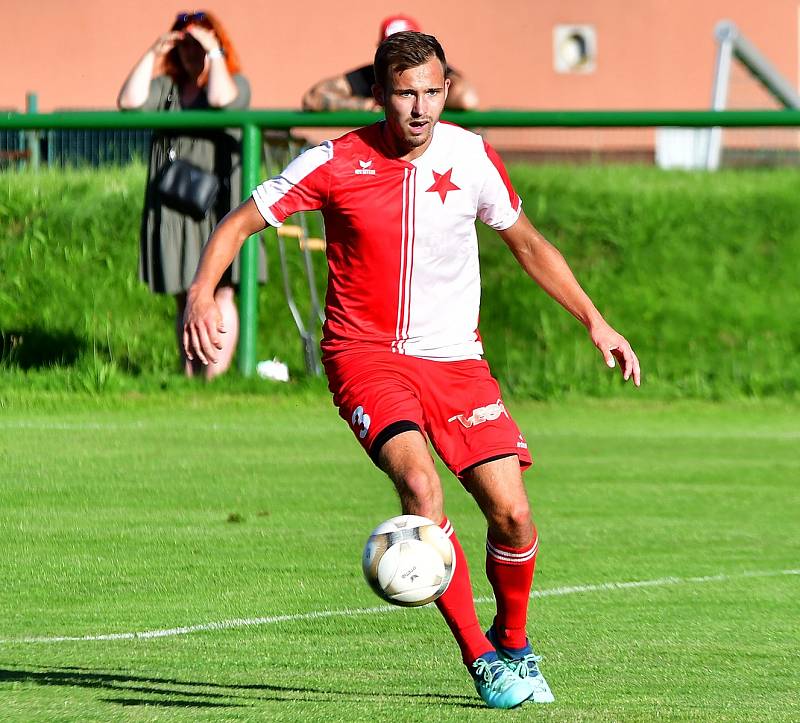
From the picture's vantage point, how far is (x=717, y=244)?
16328 mm

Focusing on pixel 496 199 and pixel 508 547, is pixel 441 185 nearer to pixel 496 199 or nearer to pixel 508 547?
pixel 496 199

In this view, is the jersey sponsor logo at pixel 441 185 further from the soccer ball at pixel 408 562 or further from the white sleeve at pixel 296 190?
the soccer ball at pixel 408 562

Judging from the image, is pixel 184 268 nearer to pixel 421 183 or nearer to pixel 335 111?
pixel 335 111

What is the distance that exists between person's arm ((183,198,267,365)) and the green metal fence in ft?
23.6

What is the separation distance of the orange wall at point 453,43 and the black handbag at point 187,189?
Result: 16138 millimetres

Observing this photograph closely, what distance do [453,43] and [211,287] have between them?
80.7ft

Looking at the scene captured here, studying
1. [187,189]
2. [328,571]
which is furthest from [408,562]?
[187,189]

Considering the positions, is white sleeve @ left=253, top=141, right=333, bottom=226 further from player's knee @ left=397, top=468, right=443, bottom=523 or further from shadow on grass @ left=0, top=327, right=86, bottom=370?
shadow on grass @ left=0, top=327, right=86, bottom=370

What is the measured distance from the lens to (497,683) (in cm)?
527

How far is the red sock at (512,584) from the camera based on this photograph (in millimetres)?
5566

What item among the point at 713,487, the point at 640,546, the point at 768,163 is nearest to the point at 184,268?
the point at 713,487

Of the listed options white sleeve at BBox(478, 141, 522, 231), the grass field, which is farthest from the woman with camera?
white sleeve at BBox(478, 141, 522, 231)

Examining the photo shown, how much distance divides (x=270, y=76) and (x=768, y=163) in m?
13.4

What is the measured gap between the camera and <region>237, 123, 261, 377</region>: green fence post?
1315 cm
